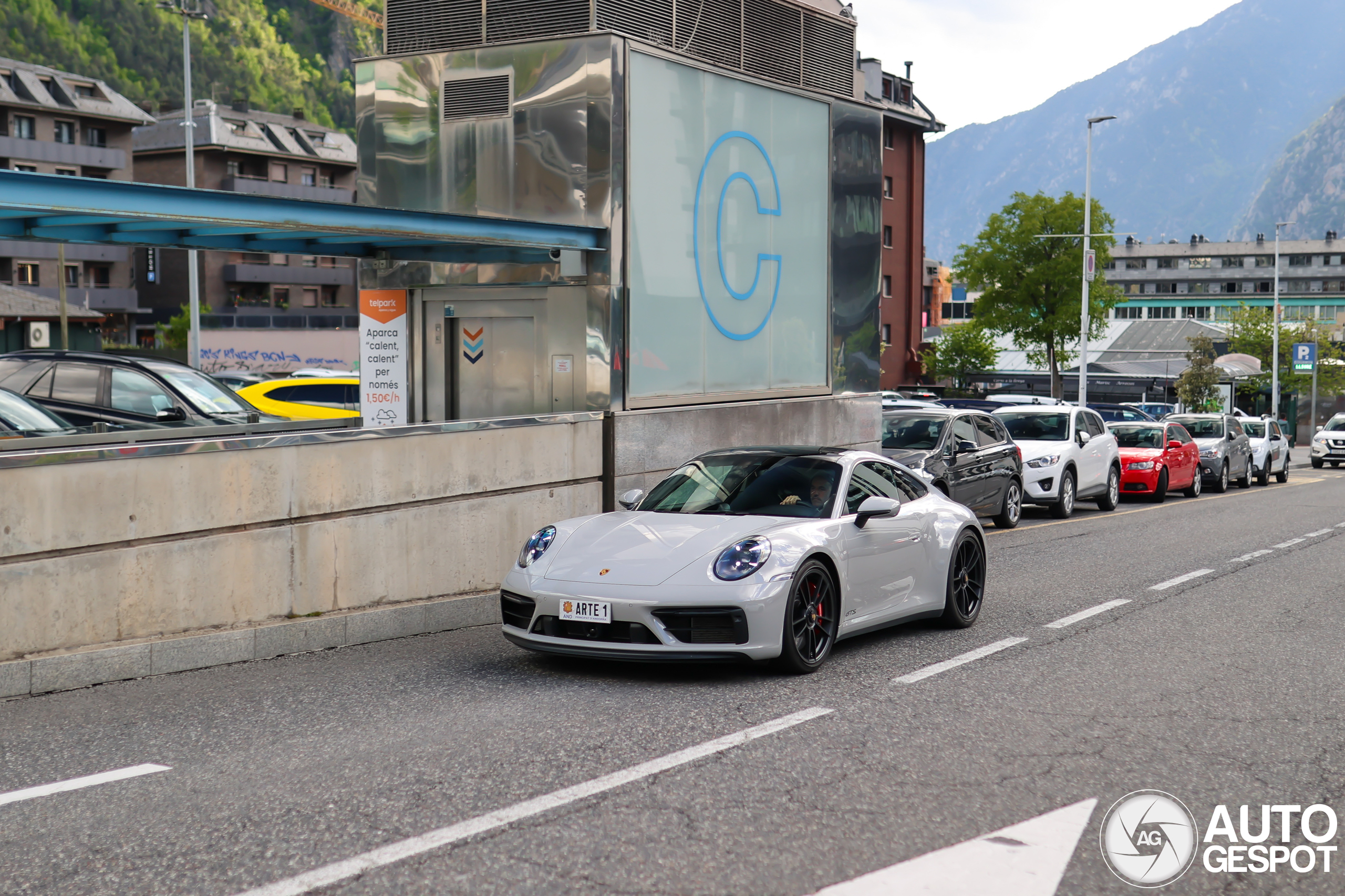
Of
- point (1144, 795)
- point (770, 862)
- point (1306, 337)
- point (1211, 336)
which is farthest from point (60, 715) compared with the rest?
point (1211, 336)

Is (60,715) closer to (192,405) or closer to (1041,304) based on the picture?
(192,405)

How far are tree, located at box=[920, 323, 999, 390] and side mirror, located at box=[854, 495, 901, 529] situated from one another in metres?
56.7

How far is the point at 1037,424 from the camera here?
65.2ft

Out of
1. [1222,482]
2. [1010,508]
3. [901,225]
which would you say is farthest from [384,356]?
[901,225]

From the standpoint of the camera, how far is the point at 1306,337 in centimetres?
7400

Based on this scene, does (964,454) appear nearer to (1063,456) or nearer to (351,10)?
(1063,456)

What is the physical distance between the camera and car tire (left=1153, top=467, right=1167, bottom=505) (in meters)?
22.7

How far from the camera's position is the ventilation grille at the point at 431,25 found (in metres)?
12.1

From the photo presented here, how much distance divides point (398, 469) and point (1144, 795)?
5.54 meters

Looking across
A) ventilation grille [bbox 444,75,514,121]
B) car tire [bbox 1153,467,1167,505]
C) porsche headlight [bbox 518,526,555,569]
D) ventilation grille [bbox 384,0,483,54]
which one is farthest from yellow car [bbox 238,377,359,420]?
car tire [bbox 1153,467,1167,505]

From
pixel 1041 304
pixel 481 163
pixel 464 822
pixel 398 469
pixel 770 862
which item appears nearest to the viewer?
pixel 770 862

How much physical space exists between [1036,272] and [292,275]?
4662cm

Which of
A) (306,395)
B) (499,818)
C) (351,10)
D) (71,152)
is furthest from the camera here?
(351,10)

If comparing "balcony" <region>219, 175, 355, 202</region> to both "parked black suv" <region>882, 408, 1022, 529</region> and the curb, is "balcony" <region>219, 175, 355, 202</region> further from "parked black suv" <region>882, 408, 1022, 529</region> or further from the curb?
the curb
